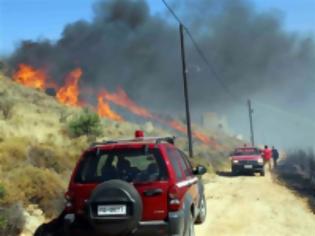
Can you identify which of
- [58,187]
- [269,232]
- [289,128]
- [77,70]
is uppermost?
[77,70]

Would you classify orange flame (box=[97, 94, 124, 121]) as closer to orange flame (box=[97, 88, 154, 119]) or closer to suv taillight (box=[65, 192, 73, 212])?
orange flame (box=[97, 88, 154, 119])

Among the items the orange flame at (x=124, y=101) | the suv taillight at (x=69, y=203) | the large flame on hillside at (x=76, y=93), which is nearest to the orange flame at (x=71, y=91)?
the large flame on hillside at (x=76, y=93)

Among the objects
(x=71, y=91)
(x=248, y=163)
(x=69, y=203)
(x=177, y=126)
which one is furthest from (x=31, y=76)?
(x=69, y=203)

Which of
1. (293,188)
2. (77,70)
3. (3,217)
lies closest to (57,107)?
(77,70)

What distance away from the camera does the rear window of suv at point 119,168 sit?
25.4 ft

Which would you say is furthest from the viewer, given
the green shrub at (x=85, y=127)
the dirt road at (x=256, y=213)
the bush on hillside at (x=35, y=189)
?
the green shrub at (x=85, y=127)

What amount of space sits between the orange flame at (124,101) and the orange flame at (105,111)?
49.2 inches

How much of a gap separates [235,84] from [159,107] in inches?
415

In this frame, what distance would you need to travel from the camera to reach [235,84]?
68.1m

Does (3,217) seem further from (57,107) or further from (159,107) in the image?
(159,107)

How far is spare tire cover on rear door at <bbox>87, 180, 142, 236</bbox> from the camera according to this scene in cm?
734

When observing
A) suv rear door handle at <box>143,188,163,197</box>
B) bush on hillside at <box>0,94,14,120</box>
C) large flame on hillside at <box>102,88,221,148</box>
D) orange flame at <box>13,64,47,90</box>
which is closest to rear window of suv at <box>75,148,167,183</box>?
suv rear door handle at <box>143,188,163,197</box>

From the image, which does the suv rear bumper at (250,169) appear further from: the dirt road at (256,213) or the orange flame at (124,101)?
the orange flame at (124,101)

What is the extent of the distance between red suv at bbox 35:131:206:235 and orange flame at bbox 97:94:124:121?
42265 millimetres
